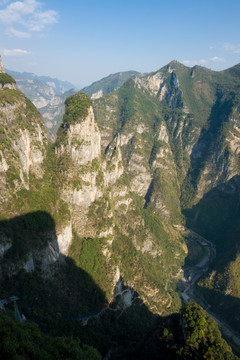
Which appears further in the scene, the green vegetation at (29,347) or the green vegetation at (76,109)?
the green vegetation at (76,109)

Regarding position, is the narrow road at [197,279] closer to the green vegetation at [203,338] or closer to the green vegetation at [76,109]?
the green vegetation at [203,338]

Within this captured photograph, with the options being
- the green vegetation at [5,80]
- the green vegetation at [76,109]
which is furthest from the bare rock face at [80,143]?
the green vegetation at [5,80]

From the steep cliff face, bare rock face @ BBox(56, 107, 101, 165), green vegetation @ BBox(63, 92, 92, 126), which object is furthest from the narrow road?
green vegetation @ BBox(63, 92, 92, 126)

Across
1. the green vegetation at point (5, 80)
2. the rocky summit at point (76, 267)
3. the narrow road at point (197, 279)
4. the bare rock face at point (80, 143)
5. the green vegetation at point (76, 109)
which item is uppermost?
the green vegetation at point (5, 80)

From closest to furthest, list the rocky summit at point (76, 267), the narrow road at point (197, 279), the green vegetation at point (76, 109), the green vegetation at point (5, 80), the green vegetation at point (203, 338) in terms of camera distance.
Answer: the green vegetation at point (203, 338) < the rocky summit at point (76, 267) < the green vegetation at point (5, 80) < the green vegetation at point (76, 109) < the narrow road at point (197, 279)

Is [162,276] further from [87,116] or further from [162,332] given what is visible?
[87,116]

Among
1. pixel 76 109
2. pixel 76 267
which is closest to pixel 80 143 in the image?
pixel 76 109

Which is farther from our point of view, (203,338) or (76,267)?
(76,267)

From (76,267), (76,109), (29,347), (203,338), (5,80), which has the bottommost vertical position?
(76,267)

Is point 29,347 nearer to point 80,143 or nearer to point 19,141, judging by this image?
point 19,141

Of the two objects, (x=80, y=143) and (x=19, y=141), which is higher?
(x=19, y=141)

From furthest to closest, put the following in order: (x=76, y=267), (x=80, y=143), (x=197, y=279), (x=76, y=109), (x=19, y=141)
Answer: (x=197, y=279)
(x=76, y=109)
(x=80, y=143)
(x=76, y=267)
(x=19, y=141)

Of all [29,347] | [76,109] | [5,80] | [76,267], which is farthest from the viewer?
[76,109]
